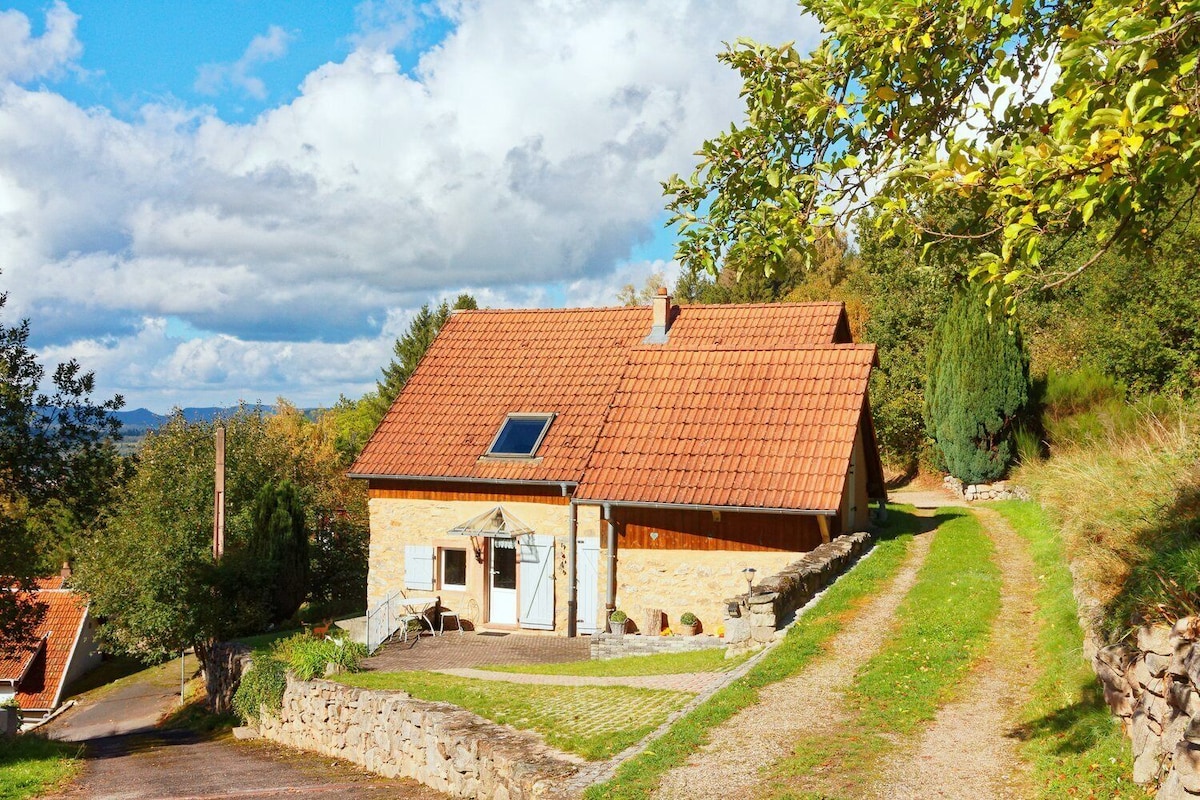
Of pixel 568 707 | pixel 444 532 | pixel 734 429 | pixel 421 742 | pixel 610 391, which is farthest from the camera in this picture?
pixel 610 391

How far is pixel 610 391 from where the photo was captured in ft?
71.1

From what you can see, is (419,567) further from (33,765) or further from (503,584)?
(33,765)

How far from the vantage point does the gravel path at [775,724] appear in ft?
26.5

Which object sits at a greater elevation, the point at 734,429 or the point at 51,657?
the point at 734,429

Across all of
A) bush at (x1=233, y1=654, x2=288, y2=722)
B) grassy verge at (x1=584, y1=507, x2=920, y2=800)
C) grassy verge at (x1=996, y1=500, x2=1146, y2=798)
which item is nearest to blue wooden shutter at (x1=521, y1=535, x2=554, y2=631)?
bush at (x1=233, y1=654, x2=288, y2=722)

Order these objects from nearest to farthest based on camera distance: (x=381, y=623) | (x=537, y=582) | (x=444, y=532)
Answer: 1. (x=381, y=623)
2. (x=537, y=582)
3. (x=444, y=532)

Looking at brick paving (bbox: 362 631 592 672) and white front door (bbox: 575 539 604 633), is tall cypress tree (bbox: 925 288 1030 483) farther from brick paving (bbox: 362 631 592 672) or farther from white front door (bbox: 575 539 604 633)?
brick paving (bbox: 362 631 592 672)

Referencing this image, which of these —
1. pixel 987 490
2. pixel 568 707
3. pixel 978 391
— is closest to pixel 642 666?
pixel 568 707

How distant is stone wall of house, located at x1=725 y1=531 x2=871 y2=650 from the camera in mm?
13164

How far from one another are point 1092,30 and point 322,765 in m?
13.7

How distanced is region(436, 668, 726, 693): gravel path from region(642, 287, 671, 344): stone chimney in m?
9.57

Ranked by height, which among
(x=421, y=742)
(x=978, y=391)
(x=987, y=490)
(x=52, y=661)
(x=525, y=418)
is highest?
(x=978, y=391)

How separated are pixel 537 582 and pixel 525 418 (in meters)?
3.73

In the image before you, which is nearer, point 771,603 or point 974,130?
point 974,130
